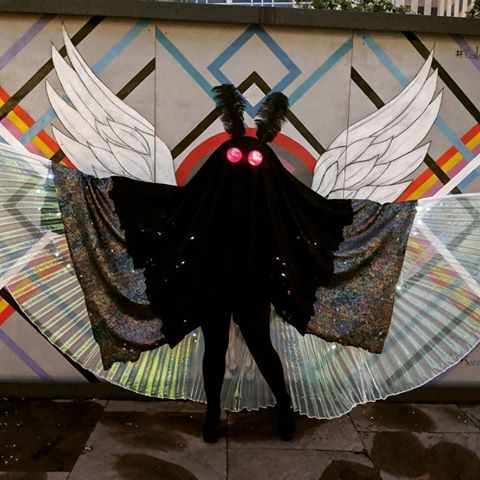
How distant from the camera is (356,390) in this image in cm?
309

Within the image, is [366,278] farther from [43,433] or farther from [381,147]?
[43,433]

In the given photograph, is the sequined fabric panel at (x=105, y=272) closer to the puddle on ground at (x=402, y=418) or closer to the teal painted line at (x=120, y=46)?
the teal painted line at (x=120, y=46)

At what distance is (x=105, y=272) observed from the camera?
2941 mm

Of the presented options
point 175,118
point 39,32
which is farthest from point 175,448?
point 39,32

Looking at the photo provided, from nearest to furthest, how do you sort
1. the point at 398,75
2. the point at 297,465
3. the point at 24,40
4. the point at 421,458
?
the point at 297,465, the point at 421,458, the point at 24,40, the point at 398,75

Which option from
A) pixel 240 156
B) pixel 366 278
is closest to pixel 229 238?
pixel 240 156

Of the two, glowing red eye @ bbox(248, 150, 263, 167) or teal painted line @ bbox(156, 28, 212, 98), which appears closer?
glowing red eye @ bbox(248, 150, 263, 167)

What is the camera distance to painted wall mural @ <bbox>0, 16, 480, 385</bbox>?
3268 millimetres

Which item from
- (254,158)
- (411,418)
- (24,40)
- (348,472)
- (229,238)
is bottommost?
(411,418)

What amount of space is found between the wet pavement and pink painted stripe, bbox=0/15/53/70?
90.3 inches

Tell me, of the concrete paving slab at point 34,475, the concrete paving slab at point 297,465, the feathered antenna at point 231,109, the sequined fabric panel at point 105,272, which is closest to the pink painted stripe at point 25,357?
the sequined fabric panel at point 105,272

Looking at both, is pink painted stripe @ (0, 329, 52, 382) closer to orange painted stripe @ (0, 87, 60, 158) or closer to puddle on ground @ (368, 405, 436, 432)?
orange painted stripe @ (0, 87, 60, 158)

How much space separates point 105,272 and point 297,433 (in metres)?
1.52

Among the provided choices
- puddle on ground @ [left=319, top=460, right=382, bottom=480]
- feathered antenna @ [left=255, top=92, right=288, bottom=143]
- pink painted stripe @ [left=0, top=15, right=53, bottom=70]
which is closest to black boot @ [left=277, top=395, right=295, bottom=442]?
puddle on ground @ [left=319, top=460, right=382, bottom=480]
